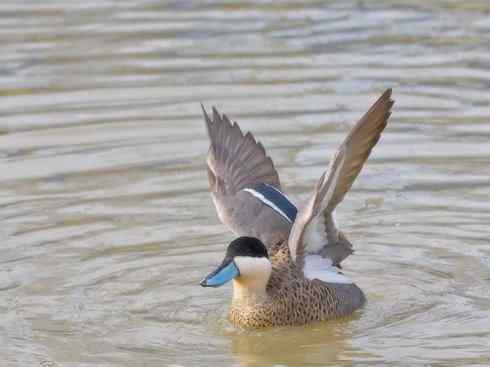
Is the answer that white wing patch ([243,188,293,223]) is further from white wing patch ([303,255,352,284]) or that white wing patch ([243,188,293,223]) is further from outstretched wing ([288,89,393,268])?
outstretched wing ([288,89,393,268])

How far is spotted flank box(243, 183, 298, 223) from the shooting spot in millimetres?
10484

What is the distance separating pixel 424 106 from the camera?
1415 cm

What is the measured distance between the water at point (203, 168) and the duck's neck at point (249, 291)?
22cm

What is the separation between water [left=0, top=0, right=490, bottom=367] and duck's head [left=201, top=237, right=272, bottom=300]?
1.20 feet

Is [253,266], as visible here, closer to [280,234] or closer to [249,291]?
[249,291]

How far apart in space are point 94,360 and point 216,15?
940cm

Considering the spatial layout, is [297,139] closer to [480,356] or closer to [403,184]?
[403,184]

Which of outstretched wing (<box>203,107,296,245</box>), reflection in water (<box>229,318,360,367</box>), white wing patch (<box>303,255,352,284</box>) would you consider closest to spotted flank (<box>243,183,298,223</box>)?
outstretched wing (<box>203,107,296,245</box>)

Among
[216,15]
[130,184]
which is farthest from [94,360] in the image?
[216,15]

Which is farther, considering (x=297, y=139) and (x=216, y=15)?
(x=216, y=15)

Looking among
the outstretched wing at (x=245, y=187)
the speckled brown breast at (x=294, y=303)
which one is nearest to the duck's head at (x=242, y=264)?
the speckled brown breast at (x=294, y=303)

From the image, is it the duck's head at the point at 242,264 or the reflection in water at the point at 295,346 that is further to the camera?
the duck's head at the point at 242,264

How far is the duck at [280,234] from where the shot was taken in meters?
9.21

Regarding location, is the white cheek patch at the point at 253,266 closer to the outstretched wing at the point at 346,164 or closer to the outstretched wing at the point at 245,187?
the outstretched wing at the point at 346,164
